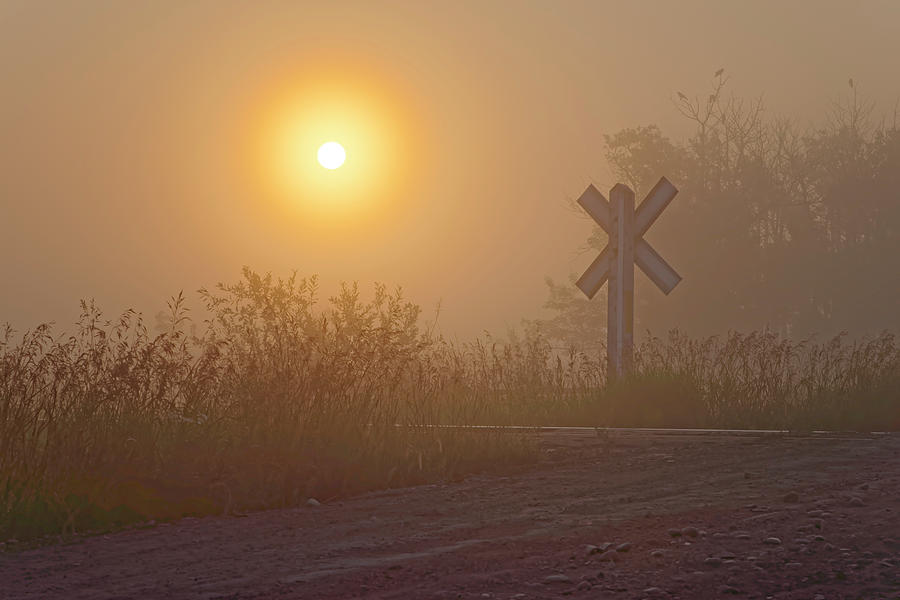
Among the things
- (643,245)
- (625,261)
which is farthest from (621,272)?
(643,245)

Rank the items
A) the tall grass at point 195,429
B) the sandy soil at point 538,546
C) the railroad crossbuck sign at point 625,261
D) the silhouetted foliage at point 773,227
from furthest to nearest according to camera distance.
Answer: the silhouetted foliage at point 773,227 → the railroad crossbuck sign at point 625,261 → the tall grass at point 195,429 → the sandy soil at point 538,546

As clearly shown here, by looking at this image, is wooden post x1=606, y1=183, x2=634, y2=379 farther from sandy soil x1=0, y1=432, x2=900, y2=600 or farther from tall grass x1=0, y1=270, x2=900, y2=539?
sandy soil x1=0, y1=432, x2=900, y2=600

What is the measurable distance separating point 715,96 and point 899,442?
37.6m

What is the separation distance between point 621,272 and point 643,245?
561 millimetres

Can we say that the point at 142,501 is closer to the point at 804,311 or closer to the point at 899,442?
the point at 899,442

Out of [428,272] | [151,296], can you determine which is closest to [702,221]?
[151,296]

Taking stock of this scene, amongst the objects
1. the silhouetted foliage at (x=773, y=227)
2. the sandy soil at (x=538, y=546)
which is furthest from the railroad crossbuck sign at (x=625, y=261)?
the silhouetted foliage at (x=773, y=227)

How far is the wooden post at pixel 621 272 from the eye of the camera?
63.2 feet

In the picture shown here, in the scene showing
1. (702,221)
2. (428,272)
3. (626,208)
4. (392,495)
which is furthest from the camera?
(428,272)

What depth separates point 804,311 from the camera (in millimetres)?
46844

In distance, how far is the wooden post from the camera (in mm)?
19266

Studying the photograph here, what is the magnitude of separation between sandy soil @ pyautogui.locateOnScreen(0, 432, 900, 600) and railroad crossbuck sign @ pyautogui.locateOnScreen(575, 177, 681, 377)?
957 centimetres

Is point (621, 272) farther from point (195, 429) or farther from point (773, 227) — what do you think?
point (773, 227)

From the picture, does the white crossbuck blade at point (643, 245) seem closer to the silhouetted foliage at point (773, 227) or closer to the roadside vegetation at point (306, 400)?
the roadside vegetation at point (306, 400)
